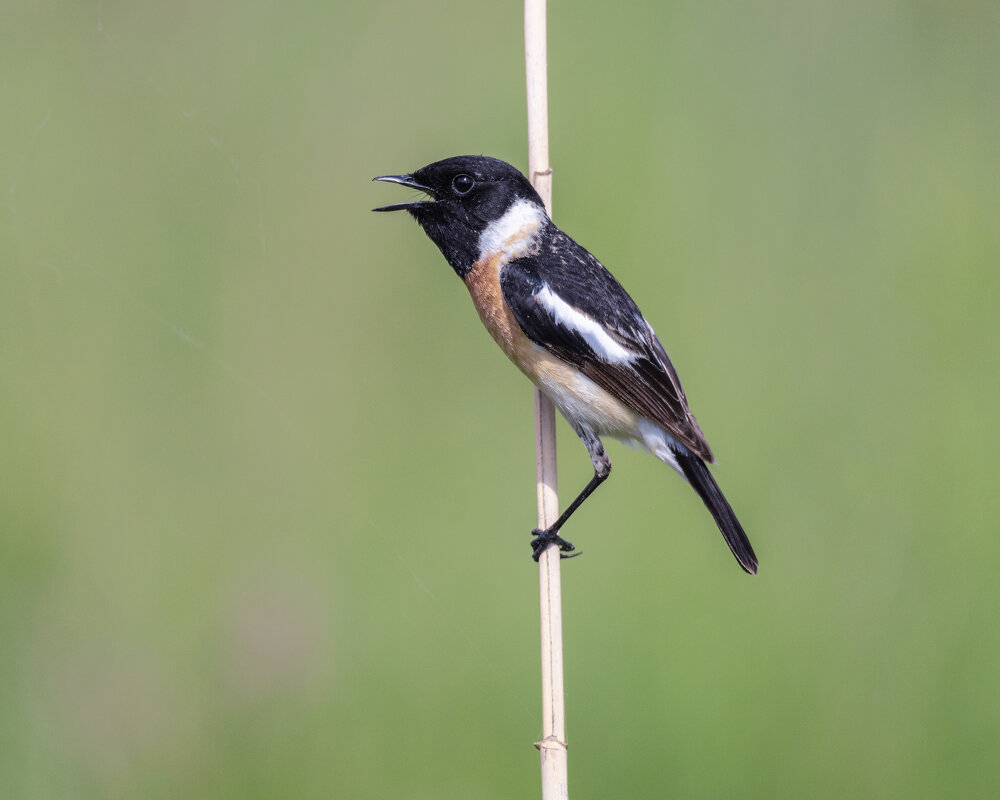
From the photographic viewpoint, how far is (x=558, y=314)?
2.82 m

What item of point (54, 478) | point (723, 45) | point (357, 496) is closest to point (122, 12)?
point (54, 478)

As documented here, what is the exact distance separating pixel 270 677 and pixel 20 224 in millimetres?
1974

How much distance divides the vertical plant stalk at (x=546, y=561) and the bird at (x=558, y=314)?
0.12 m

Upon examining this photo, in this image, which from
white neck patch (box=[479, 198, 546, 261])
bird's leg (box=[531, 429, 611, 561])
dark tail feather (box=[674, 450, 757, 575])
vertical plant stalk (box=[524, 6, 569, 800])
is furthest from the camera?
bird's leg (box=[531, 429, 611, 561])

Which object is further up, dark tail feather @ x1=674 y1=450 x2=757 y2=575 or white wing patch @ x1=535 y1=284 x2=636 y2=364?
white wing patch @ x1=535 y1=284 x2=636 y2=364

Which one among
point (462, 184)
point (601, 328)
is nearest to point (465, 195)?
point (462, 184)

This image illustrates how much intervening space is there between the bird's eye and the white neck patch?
0.11m

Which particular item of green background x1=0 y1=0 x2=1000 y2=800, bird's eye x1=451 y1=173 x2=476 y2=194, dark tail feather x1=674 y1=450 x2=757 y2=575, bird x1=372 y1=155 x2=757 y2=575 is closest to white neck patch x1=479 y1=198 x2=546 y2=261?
bird x1=372 y1=155 x2=757 y2=575

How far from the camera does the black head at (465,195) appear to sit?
281cm

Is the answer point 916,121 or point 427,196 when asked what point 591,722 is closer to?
point 427,196

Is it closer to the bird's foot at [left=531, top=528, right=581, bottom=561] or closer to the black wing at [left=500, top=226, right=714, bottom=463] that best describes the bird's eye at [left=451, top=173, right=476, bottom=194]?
the black wing at [left=500, top=226, right=714, bottom=463]

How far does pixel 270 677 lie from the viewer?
3.39 m

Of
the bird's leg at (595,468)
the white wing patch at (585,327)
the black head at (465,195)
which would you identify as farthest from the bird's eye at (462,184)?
the bird's leg at (595,468)

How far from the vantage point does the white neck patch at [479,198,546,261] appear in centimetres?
288
